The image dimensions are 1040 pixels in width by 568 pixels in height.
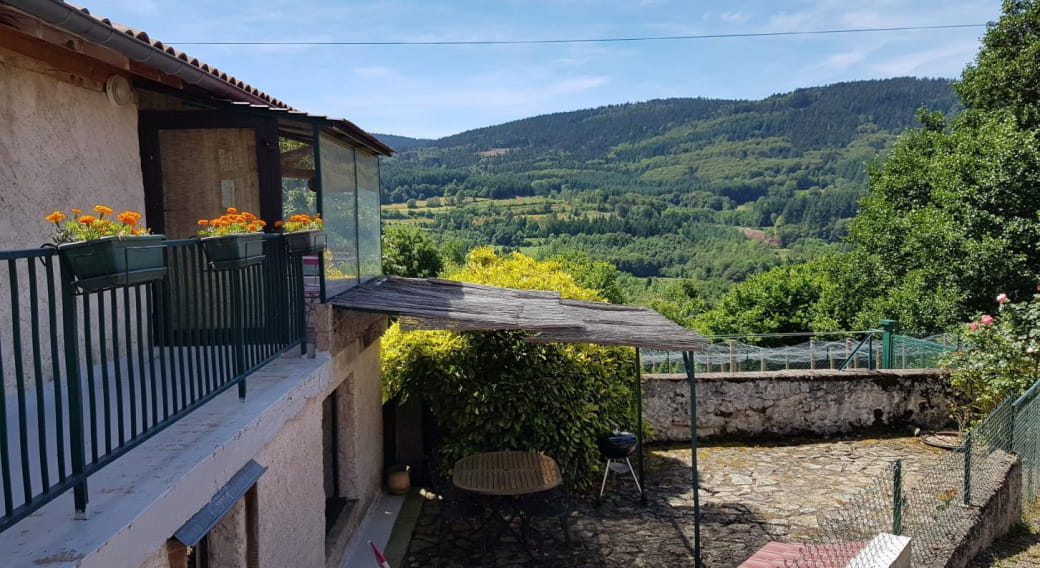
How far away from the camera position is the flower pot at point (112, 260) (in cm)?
244

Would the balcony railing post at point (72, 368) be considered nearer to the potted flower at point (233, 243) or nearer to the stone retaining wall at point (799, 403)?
the potted flower at point (233, 243)

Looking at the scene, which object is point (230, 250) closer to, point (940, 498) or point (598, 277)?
point (940, 498)

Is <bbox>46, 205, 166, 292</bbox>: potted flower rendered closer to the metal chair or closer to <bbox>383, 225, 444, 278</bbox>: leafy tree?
the metal chair

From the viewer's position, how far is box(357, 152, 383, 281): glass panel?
22.9 feet

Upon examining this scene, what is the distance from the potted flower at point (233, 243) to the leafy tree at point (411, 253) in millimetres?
24237

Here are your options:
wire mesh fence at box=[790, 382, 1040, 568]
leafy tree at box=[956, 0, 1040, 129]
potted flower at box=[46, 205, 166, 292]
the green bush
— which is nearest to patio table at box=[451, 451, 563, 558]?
the green bush

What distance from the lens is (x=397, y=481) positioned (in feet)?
26.5

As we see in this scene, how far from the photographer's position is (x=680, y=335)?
636 centimetres

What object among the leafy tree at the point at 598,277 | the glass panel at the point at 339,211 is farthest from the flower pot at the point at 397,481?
the leafy tree at the point at 598,277

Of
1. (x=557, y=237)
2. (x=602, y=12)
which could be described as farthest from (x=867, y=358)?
(x=557, y=237)

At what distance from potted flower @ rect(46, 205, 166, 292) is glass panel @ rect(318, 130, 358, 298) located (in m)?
2.68

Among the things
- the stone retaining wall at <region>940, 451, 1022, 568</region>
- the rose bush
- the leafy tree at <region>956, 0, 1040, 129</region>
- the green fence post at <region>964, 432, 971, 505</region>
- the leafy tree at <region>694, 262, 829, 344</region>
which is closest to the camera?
the stone retaining wall at <region>940, 451, 1022, 568</region>

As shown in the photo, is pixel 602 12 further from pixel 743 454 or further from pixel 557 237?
pixel 557 237

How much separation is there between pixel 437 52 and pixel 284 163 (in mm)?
18445
